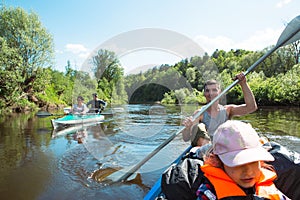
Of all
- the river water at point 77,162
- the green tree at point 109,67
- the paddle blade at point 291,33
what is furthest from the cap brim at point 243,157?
the green tree at point 109,67

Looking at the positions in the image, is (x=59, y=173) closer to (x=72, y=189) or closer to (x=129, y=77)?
(x=72, y=189)

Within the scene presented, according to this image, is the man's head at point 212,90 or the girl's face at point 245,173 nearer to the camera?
the girl's face at point 245,173

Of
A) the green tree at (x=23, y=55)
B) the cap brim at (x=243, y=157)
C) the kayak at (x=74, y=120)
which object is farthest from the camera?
the green tree at (x=23, y=55)

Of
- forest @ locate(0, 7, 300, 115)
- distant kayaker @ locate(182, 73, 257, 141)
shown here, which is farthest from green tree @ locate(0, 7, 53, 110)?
distant kayaker @ locate(182, 73, 257, 141)

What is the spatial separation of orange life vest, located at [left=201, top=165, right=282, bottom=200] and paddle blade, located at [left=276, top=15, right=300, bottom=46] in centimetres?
251

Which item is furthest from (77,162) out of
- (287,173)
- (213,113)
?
(287,173)

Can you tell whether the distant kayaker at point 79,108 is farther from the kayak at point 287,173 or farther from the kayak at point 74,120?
the kayak at point 287,173

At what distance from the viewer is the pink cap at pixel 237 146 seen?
1.22m

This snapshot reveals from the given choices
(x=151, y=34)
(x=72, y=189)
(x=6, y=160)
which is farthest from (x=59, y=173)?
(x=151, y=34)

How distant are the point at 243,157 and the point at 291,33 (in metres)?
2.69

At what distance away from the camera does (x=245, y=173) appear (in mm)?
1256

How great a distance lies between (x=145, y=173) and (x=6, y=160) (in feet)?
9.87

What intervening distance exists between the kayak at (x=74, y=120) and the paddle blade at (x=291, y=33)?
7.66 m

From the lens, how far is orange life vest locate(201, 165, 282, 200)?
1.24m
